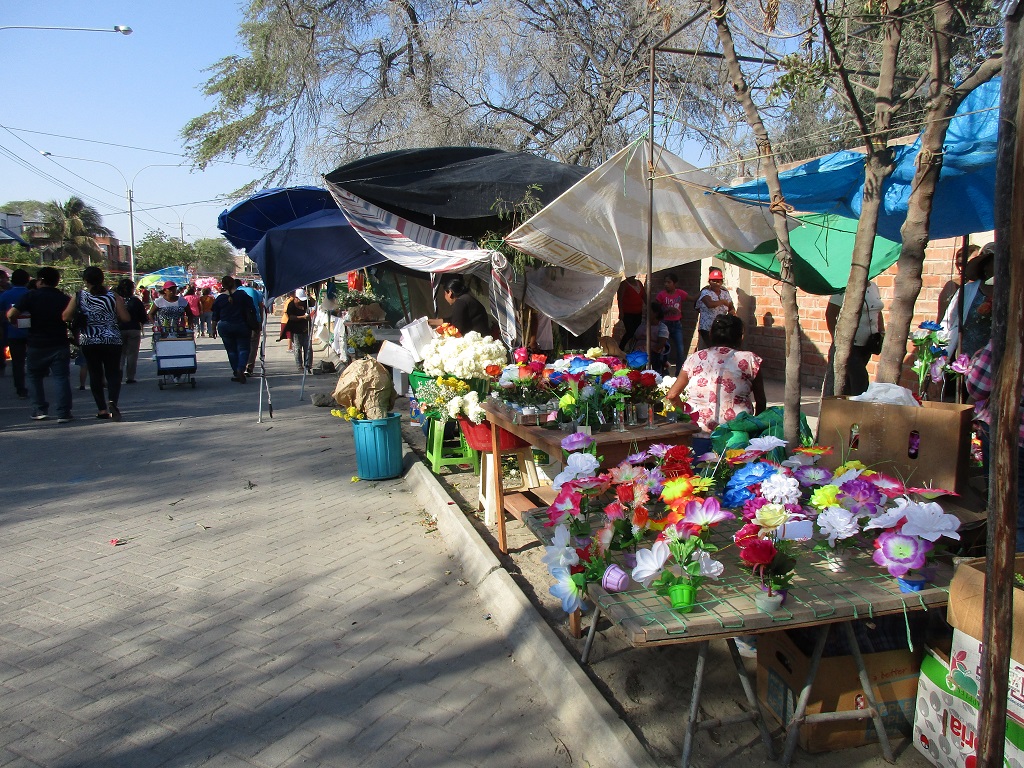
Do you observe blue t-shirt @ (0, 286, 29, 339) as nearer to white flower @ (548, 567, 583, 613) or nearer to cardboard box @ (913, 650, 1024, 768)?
white flower @ (548, 567, 583, 613)

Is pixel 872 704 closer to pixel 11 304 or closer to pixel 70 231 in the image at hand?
pixel 11 304

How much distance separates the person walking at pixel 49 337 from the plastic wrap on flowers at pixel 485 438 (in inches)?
264

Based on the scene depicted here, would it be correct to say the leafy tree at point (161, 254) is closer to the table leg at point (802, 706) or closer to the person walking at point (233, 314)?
the person walking at point (233, 314)

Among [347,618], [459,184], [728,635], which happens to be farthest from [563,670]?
[459,184]

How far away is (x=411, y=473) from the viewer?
697 centimetres

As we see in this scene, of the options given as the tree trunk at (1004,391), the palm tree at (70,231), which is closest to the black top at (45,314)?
the tree trunk at (1004,391)

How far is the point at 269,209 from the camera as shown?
1059 centimetres

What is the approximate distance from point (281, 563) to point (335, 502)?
1.44m

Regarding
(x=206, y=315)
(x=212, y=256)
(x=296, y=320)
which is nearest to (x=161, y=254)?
(x=212, y=256)

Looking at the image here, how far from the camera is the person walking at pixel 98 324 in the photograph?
364 inches

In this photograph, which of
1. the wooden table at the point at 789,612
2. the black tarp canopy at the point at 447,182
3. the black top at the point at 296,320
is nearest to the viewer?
the wooden table at the point at 789,612

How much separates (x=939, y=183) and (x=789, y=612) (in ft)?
13.7

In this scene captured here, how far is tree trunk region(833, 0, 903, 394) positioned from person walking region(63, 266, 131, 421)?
8.75 m

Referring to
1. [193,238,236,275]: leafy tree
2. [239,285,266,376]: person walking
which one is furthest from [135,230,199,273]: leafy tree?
[239,285,266,376]: person walking
